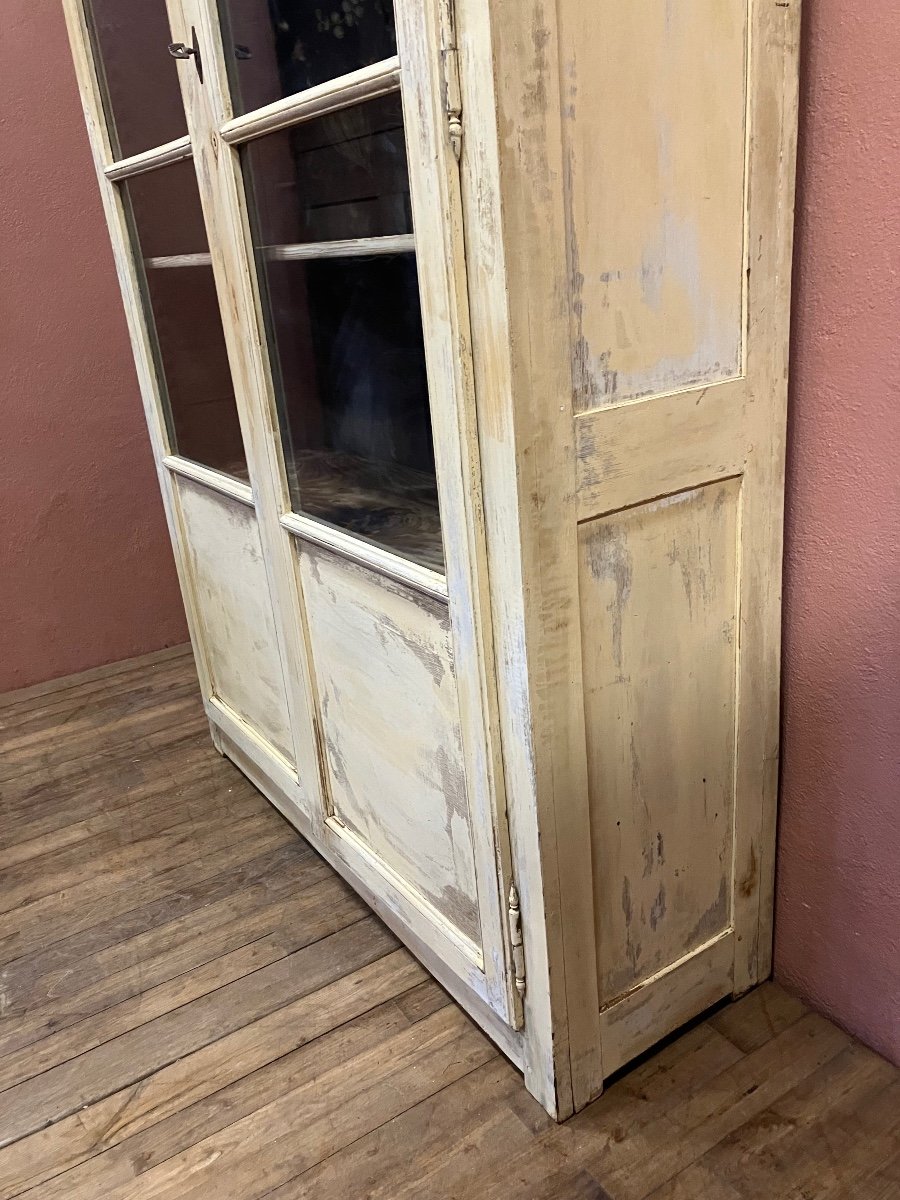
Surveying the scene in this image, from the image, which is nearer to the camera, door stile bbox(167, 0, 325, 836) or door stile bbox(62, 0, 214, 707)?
door stile bbox(167, 0, 325, 836)

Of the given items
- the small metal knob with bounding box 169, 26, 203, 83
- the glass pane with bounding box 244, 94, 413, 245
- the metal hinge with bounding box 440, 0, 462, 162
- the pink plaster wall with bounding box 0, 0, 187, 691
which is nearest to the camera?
the metal hinge with bounding box 440, 0, 462, 162

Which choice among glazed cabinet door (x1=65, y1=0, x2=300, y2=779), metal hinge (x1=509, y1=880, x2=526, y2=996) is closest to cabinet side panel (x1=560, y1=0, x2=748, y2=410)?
metal hinge (x1=509, y1=880, x2=526, y2=996)

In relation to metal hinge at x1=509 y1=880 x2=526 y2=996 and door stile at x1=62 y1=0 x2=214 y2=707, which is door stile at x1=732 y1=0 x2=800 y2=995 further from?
door stile at x1=62 y1=0 x2=214 y2=707

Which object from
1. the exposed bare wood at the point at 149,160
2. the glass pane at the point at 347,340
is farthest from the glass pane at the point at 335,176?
the exposed bare wood at the point at 149,160

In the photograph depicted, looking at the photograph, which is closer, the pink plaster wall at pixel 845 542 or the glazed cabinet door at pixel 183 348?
the pink plaster wall at pixel 845 542

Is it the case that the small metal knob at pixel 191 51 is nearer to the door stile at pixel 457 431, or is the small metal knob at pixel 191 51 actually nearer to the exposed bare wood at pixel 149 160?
the exposed bare wood at pixel 149 160

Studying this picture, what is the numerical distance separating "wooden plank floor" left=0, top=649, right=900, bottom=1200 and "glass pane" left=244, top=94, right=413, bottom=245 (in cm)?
121

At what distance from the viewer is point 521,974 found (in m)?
1.29

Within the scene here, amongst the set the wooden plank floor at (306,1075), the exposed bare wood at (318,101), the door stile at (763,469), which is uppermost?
the exposed bare wood at (318,101)

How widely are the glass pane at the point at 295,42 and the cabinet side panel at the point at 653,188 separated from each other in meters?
0.25

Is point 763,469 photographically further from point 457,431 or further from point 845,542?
point 457,431

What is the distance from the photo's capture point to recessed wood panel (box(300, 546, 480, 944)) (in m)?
1.32

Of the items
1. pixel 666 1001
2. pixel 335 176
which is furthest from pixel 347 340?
pixel 666 1001

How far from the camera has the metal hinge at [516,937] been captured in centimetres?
125
